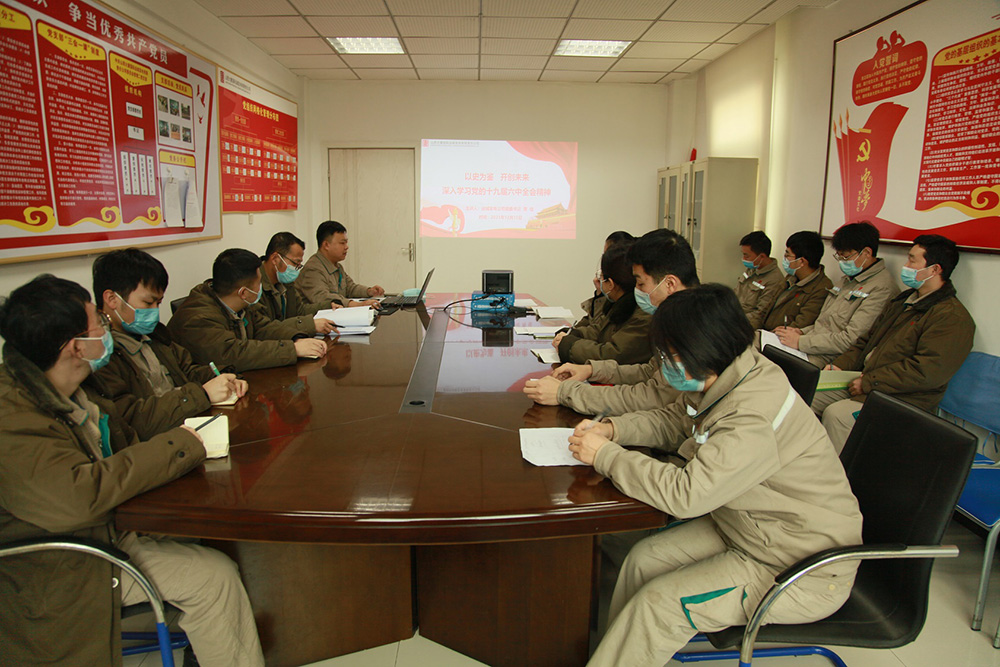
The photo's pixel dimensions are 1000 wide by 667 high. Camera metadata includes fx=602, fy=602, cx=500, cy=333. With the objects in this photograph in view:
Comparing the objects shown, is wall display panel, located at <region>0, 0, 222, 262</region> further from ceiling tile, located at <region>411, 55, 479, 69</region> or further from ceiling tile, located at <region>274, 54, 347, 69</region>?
ceiling tile, located at <region>411, 55, 479, 69</region>

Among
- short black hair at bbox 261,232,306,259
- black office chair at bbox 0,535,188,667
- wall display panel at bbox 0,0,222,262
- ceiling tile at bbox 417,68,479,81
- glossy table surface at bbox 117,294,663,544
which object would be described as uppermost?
ceiling tile at bbox 417,68,479,81

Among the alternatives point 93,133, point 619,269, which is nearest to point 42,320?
point 619,269

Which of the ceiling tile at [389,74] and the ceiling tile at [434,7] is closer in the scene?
the ceiling tile at [434,7]

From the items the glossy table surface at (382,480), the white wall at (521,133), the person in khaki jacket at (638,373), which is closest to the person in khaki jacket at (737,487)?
the glossy table surface at (382,480)

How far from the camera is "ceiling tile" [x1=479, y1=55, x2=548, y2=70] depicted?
559cm

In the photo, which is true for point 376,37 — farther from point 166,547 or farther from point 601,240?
point 166,547

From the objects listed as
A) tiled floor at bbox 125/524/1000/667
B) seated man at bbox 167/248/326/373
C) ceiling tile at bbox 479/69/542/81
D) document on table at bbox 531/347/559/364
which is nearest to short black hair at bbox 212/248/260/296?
seated man at bbox 167/248/326/373

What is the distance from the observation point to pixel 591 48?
5.34 meters

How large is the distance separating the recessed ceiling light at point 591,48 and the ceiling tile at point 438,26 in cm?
86

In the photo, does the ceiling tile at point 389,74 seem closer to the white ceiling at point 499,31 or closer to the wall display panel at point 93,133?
the white ceiling at point 499,31

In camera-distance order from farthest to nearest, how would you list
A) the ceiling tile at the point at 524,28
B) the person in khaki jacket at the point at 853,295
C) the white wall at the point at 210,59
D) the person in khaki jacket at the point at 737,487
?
the ceiling tile at the point at 524,28 < the person in khaki jacket at the point at 853,295 < the white wall at the point at 210,59 < the person in khaki jacket at the point at 737,487

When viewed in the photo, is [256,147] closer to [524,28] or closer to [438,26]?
[438,26]

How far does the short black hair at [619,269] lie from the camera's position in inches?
102

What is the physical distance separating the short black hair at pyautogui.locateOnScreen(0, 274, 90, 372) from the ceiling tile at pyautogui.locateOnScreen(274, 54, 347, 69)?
15.8 feet
